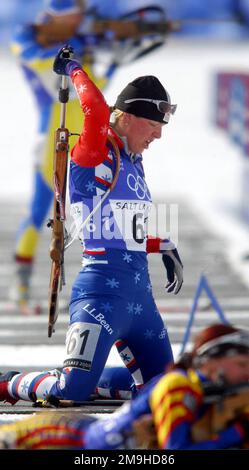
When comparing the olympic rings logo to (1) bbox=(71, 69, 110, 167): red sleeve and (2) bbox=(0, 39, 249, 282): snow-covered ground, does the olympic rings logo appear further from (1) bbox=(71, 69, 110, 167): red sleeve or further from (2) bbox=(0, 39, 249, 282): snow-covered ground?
(2) bbox=(0, 39, 249, 282): snow-covered ground

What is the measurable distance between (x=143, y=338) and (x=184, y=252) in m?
7.10

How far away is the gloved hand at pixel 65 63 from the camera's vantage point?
7719 mm

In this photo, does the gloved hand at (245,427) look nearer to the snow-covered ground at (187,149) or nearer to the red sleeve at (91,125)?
the red sleeve at (91,125)

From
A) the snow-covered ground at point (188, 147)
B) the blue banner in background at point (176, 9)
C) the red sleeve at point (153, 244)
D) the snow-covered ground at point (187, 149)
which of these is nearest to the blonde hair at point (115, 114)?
the red sleeve at point (153, 244)

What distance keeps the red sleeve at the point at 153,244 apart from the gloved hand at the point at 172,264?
1.4 inches

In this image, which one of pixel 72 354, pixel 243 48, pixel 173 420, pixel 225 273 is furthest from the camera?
pixel 243 48

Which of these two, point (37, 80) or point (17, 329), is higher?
point (37, 80)

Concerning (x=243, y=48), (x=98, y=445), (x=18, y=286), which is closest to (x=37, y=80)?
(x=18, y=286)

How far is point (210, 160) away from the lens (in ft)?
76.2

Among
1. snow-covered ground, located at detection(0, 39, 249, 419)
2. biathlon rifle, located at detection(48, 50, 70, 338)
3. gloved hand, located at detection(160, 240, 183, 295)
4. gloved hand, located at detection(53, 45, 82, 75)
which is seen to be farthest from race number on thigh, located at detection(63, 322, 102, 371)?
snow-covered ground, located at detection(0, 39, 249, 419)

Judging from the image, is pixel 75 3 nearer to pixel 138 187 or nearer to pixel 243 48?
pixel 138 187

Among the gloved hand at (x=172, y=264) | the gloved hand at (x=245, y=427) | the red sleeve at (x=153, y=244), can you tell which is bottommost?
the gloved hand at (x=245, y=427)

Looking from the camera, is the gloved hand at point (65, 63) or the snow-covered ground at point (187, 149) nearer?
the gloved hand at point (65, 63)

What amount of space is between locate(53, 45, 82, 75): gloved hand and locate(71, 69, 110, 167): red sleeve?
174 mm
